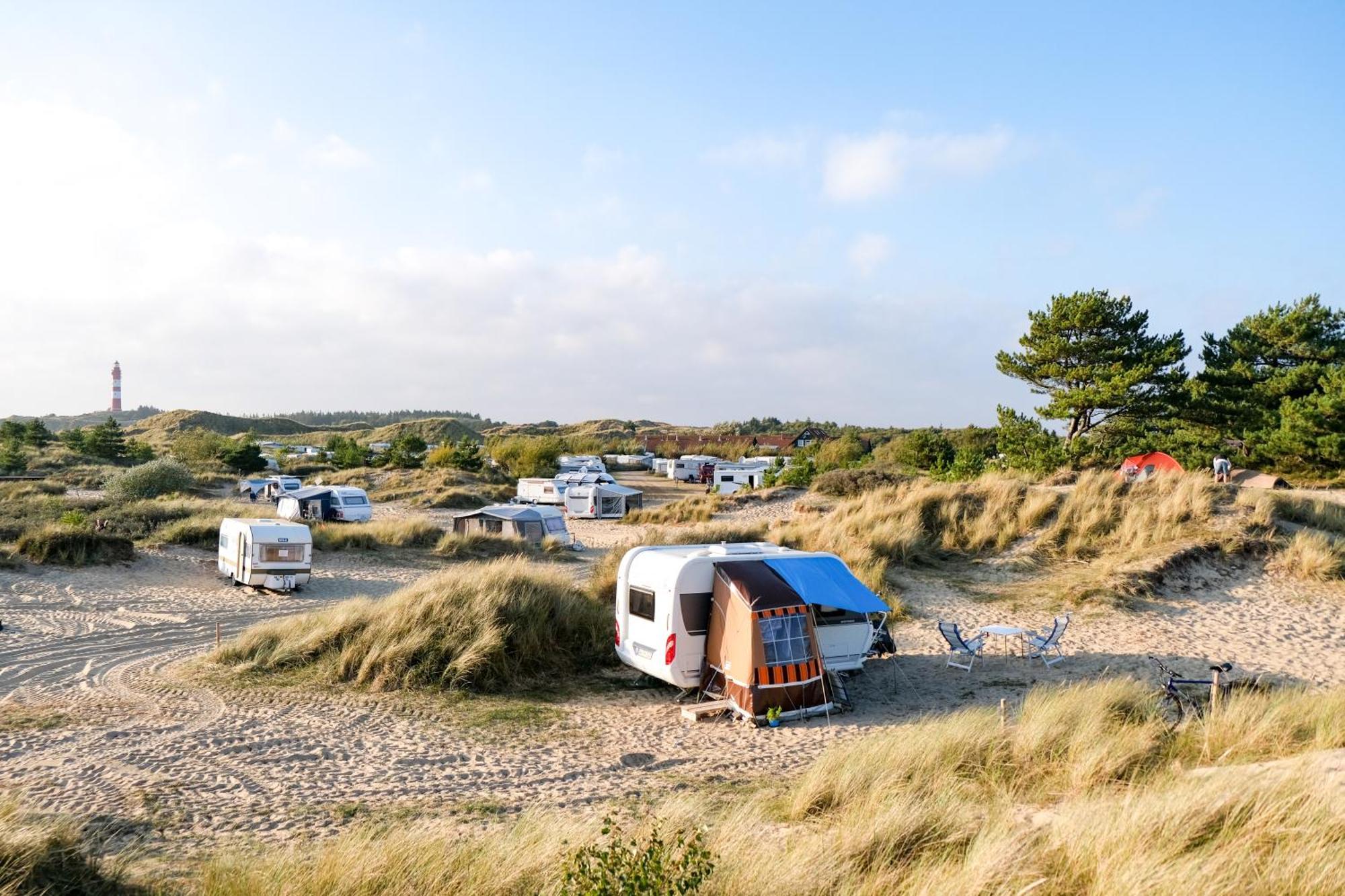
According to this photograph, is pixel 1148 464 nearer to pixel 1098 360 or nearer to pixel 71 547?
pixel 1098 360

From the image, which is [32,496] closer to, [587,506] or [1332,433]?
[587,506]

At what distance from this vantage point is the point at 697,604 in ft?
34.1

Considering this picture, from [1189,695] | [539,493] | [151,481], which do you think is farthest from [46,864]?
[539,493]

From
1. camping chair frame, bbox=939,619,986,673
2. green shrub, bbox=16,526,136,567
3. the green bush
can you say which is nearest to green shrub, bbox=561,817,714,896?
camping chair frame, bbox=939,619,986,673

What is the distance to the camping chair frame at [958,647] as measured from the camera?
12.0 metres

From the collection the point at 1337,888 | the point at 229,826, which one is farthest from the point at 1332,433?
the point at 229,826

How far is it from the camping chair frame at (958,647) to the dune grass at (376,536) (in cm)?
1725

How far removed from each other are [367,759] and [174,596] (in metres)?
11.7

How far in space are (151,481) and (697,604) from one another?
34769mm

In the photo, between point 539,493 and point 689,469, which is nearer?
point 539,493

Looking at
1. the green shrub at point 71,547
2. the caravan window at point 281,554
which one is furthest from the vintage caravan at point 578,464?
the caravan window at point 281,554

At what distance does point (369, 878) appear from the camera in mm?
4273

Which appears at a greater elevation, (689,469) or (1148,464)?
(1148,464)

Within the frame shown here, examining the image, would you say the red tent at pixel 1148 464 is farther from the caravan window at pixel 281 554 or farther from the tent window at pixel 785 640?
the caravan window at pixel 281 554
